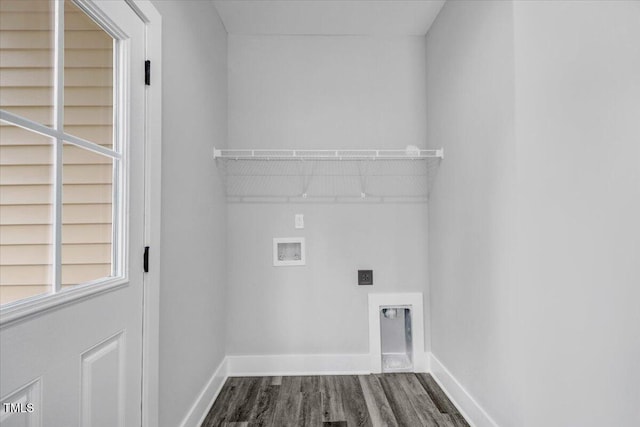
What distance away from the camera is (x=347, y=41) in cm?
278

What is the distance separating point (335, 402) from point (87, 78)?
2143mm

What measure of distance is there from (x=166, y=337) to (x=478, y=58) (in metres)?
2.12

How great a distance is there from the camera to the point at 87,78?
1098mm

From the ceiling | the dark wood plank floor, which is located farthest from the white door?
the ceiling

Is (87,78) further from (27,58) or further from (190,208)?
(190,208)

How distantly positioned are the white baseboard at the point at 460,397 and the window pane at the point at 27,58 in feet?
7.36

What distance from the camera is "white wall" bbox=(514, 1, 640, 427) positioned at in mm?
1562

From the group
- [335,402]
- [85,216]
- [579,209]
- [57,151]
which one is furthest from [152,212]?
[579,209]

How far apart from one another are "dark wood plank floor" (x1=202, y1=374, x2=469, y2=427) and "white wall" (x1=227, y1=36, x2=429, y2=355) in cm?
25

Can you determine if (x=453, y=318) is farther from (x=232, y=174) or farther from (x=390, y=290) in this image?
(x=232, y=174)

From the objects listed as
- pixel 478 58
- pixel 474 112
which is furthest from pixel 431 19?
pixel 474 112

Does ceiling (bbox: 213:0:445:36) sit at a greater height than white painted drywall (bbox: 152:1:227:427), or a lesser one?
greater

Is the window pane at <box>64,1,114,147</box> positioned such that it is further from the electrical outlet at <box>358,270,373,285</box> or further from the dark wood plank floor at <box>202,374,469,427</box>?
the electrical outlet at <box>358,270,373,285</box>

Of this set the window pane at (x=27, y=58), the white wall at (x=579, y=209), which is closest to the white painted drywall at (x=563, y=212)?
the white wall at (x=579, y=209)
